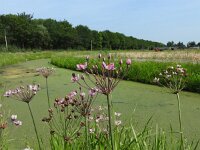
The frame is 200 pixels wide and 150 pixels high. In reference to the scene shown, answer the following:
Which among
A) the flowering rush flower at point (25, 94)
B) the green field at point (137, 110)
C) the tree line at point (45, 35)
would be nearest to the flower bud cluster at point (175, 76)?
the flowering rush flower at point (25, 94)

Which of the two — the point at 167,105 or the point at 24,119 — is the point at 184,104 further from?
the point at 24,119

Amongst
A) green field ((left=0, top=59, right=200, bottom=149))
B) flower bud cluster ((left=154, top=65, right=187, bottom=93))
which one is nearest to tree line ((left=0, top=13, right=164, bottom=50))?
green field ((left=0, top=59, right=200, bottom=149))

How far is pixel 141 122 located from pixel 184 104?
4.88 feet

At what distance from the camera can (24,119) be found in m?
4.75

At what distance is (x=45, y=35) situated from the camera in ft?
180

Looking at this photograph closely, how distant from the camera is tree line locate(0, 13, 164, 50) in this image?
51625mm

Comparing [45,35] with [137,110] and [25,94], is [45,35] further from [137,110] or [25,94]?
[25,94]

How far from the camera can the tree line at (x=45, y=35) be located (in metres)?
51.6

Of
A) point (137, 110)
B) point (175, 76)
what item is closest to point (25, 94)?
point (175, 76)

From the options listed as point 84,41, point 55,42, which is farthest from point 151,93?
point 84,41

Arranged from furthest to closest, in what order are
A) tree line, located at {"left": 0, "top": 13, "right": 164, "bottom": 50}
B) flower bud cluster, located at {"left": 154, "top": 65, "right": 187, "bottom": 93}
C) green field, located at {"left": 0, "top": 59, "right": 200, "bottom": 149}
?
tree line, located at {"left": 0, "top": 13, "right": 164, "bottom": 50}
green field, located at {"left": 0, "top": 59, "right": 200, "bottom": 149}
flower bud cluster, located at {"left": 154, "top": 65, "right": 187, "bottom": 93}

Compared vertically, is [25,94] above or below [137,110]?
above

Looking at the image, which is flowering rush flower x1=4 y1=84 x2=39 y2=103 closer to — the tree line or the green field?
the green field

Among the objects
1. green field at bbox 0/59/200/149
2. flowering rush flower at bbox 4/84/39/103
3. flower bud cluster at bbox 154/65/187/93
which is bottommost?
green field at bbox 0/59/200/149
